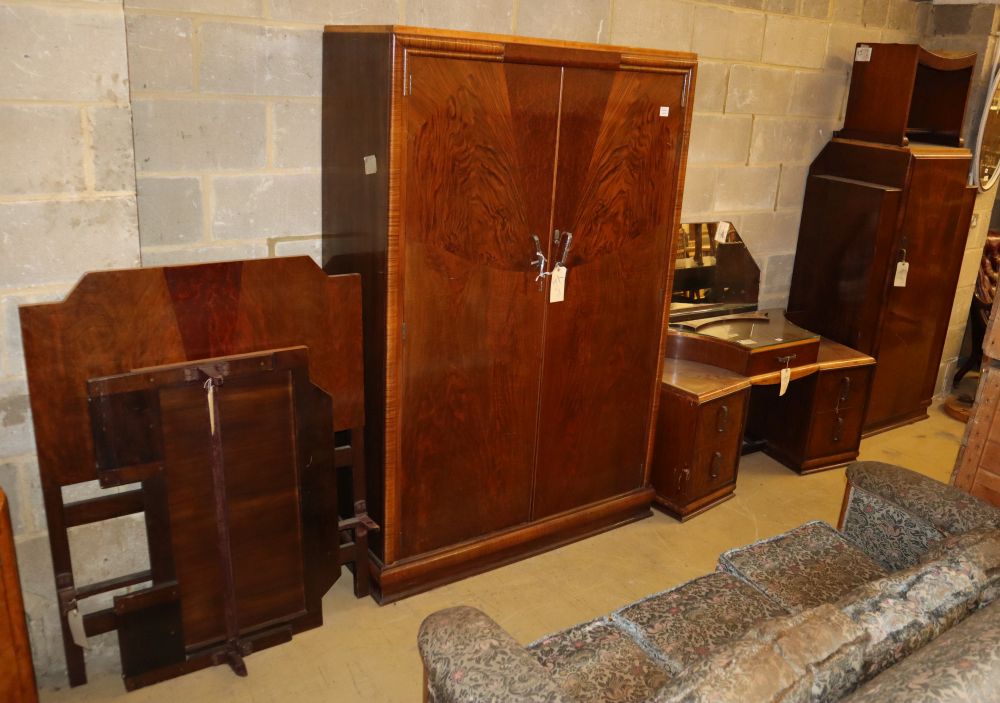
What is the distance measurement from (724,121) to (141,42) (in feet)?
7.99

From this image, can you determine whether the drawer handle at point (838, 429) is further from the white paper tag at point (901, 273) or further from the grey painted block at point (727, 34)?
the grey painted block at point (727, 34)

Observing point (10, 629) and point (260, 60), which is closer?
point (10, 629)

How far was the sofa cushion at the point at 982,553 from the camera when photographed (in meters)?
1.56

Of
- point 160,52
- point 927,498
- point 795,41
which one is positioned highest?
point 795,41

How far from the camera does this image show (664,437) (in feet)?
10.5

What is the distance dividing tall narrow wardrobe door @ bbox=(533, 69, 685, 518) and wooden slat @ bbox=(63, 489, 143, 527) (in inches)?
49.6

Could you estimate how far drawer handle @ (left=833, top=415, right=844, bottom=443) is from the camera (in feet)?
12.2

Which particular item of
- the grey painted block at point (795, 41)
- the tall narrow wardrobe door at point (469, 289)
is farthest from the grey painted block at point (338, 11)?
the grey painted block at point (795, 41)

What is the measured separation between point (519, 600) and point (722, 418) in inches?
43.1

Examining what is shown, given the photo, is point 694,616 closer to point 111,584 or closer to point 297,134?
point 111,584

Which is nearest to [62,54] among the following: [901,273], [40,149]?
[40,149]

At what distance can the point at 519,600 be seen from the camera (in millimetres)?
2678

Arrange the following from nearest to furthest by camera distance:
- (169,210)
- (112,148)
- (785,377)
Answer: (112,148)
(169,210)
(785,377)

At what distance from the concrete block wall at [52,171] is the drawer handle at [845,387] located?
289cm
